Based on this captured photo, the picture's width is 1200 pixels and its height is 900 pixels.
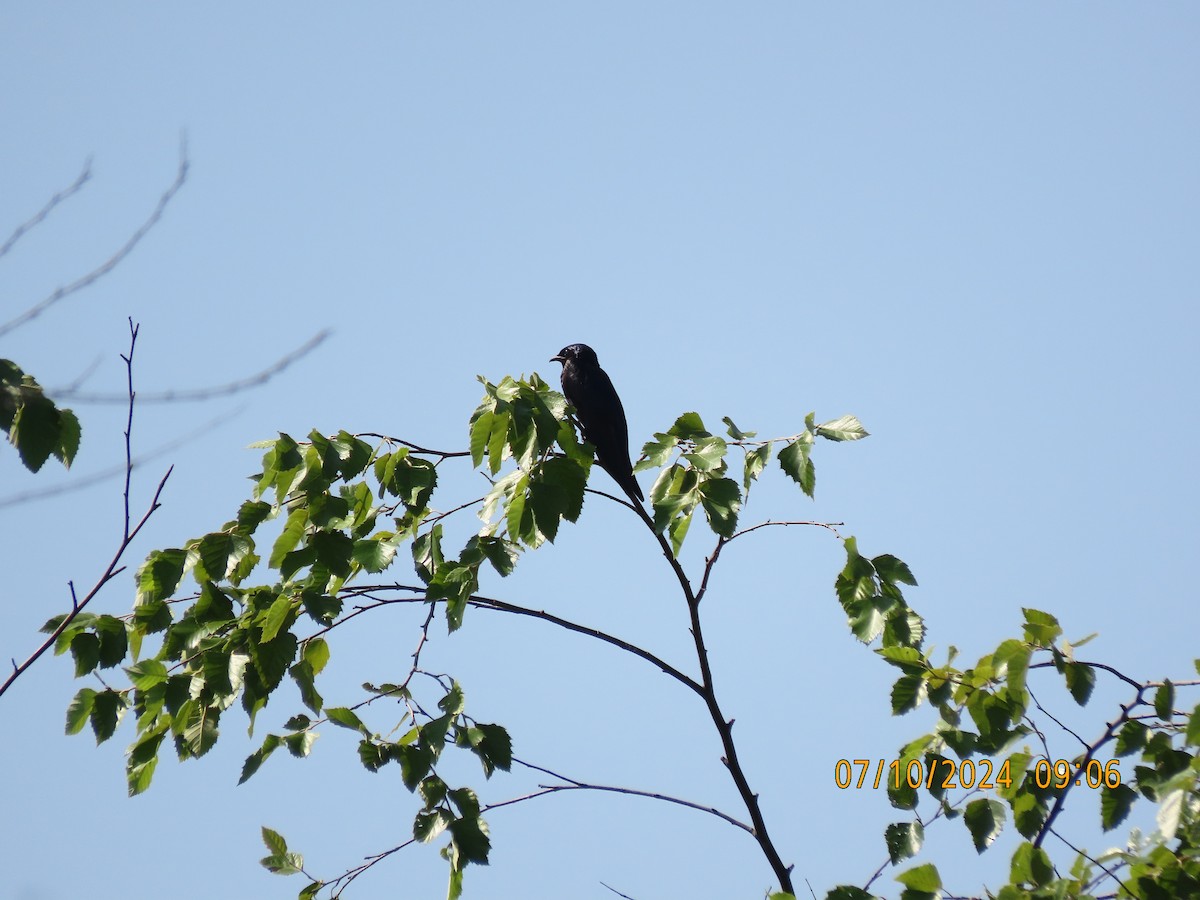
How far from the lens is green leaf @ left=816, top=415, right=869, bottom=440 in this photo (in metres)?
2.75

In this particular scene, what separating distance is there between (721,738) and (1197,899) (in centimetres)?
125

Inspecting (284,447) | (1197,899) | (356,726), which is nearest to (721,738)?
(356,726)

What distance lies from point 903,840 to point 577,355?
3.96 meters

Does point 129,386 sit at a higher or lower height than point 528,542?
lower

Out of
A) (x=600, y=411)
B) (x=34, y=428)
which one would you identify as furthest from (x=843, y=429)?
(x=600, y=411)

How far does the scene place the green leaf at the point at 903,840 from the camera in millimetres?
2750

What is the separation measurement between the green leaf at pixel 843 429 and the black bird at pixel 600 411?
2.28m

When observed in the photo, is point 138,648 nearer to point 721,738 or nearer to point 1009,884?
point 721,738

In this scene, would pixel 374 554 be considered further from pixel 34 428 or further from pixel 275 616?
pixel 34 428

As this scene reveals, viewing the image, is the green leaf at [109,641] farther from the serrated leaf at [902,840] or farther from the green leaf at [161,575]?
the serrated leaf at [902,840]

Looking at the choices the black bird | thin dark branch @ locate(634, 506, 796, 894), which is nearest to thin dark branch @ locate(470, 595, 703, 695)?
thin dark branch @ locate(634, 506, 796, 894)

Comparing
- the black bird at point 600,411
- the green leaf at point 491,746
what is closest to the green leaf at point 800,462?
the green leaf at point 491,746

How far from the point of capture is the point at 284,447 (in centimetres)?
293

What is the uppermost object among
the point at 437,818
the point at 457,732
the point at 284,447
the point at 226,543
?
the point at 284,447
